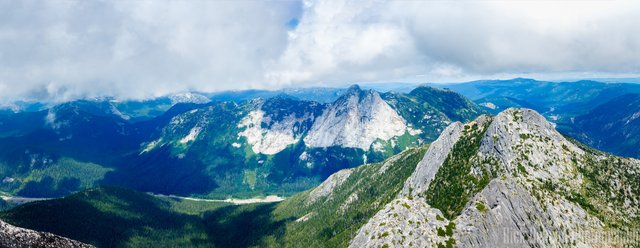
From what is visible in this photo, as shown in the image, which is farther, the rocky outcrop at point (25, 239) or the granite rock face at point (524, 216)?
the granite rock face at point (524, 216)

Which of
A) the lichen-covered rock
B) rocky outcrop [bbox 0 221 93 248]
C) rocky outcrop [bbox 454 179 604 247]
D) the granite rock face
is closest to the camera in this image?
rocky outcrop [bbox 0 221 93 248]

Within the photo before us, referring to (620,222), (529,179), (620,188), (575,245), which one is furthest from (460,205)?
(620,188)

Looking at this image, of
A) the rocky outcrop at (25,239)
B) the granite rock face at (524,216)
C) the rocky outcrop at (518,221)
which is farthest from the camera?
the granite rock face at (524,216)

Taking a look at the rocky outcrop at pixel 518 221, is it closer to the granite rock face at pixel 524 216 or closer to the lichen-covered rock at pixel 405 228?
the granite rock face at pixel 524 216

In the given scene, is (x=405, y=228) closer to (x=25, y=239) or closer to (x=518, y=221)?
(x=518, y=221)

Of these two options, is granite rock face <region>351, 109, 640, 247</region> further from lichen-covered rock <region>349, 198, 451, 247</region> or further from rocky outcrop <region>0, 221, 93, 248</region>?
rocky outcrop <region>0, 221, 93, 248</region>

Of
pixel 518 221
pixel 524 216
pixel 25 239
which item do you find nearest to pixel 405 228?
pixel 518 221

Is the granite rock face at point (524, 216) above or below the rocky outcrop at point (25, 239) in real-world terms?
below

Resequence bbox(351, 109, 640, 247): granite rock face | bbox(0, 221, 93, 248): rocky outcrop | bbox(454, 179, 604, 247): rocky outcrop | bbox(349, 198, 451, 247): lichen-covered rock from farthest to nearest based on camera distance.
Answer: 1. bbox(351, 109, 640, 247): granite rock face
2. bbox(454, 179, 604, 247): rocky outcrop
3. bbox(349, 198, 451, 247): lichen-covered rock
4. bbox(0, 221, 93, 248): rocky outcrop

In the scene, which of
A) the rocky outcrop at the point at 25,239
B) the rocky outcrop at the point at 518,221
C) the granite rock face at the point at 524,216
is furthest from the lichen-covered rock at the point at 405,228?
Result: the rocky outcrop at the point at 25,239

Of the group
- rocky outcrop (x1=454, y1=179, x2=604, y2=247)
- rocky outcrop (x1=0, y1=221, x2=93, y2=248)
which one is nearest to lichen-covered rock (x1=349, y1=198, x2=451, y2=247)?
rocky outcrop (x1=454, y1=179, x2=604, y2=247)
